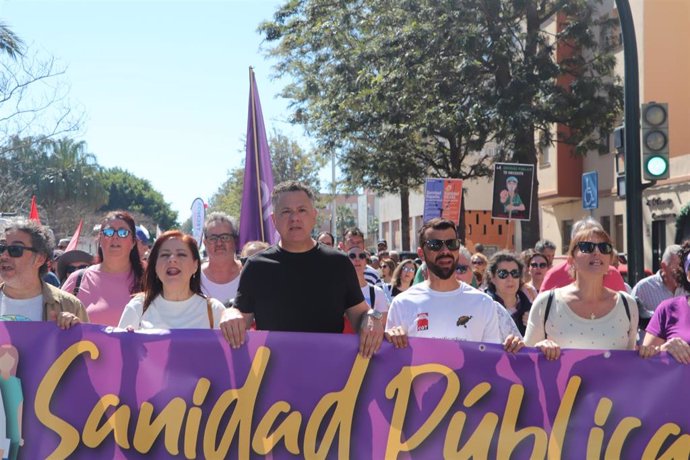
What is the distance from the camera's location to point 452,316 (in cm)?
437

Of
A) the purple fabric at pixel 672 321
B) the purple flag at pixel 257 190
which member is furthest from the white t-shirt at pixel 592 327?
the purple flag at pixel 257 190

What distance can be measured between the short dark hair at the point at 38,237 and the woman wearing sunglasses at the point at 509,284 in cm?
327

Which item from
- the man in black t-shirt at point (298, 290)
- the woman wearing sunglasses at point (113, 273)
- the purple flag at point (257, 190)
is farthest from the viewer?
the purple flag at point (257, 190)

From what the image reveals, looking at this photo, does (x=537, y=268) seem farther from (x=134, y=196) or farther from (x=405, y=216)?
(x=134, y=196)

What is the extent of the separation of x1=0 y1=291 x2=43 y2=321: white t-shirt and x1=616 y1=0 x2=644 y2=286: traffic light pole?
5595 millimetres

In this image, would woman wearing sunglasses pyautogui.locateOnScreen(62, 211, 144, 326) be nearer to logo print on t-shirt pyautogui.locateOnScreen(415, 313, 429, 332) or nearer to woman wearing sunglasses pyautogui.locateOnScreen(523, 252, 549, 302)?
logo print on t-shirt pyautogui.locateOnScreen(415, 313, 429, 332)

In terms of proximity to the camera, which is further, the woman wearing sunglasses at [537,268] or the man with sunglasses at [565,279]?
the woman wearing sunglasses at [537,268]

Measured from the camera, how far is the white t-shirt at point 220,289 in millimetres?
5785

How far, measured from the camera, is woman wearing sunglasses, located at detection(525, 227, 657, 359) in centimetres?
440

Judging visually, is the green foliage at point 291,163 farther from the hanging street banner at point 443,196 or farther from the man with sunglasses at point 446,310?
the man with sunglasses at point 446,310

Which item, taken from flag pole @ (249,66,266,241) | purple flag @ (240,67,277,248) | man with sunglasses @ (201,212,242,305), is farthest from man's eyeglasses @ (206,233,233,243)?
flag pole @ (249,66,266,241)

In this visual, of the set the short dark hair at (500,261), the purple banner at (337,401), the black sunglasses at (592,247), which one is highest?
the black sunglasses at (592,247)

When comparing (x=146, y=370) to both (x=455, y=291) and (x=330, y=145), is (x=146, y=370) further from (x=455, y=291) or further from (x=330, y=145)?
(x=330, y=145)

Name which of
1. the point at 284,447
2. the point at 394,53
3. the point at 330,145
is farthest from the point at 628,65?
the point at 330,145
